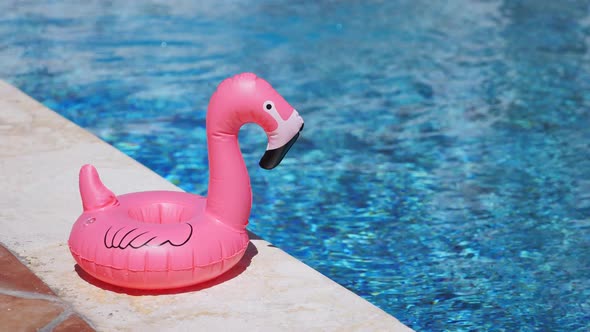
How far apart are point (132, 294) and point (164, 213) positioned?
1.38 ft

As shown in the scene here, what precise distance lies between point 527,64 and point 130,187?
5104 mm

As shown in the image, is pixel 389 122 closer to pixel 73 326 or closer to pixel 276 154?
pixel 276 154

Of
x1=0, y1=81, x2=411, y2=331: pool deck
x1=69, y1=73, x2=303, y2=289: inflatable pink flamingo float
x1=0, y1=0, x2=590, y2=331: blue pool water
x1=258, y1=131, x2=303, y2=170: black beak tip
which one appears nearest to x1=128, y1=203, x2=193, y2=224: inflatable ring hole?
x1=69, y1=73, x2=303, y2=289: inflatable pink flamingo float

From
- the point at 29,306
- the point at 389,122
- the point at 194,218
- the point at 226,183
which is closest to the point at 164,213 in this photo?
the point at 194,218

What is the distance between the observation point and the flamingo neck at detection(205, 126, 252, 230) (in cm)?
385

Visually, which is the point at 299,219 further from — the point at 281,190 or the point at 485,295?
the point at 485,295

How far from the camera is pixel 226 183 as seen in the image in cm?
387

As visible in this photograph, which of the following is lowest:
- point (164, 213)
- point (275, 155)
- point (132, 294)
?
point (132, 294)

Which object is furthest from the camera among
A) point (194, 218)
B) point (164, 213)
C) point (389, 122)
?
point (389, 122)

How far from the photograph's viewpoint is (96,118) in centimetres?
721

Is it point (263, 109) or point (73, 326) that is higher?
point (263, 109)

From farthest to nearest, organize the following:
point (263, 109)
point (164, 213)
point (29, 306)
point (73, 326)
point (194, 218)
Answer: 1. point (164, 213)
2. point (194, 218)
3. point (263, 109)
4. point (29, 306)
5. point (73, 326)

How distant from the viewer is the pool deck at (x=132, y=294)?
3535mm

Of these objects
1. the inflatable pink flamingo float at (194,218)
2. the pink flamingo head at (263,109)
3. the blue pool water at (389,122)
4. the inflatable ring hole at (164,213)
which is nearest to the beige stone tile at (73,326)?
the inflatable pink flamingo float at (194,218)
